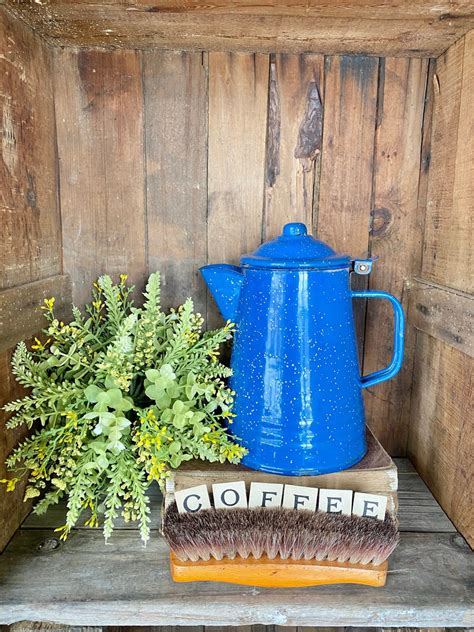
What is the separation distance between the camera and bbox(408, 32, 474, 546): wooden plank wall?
0.72 meters

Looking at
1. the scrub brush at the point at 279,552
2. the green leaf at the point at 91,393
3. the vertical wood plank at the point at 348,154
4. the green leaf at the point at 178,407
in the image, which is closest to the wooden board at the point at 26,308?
the green leaf at the point at 91,393

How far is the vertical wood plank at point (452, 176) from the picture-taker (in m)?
0.72

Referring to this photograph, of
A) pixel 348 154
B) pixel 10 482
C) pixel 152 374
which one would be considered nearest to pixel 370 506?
pixel 152 374

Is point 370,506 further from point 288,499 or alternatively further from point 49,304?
point 49,304

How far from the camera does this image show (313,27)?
27.7 inches

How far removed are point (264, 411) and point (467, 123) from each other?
55cm

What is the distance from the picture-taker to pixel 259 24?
698mm

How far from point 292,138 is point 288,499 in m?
0.62

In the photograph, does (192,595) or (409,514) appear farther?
(409,514)

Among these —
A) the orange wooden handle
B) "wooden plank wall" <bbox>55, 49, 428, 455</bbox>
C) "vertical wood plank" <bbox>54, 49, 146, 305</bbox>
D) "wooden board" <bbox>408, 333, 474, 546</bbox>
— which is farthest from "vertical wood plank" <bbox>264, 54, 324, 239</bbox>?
the orange wooden handle

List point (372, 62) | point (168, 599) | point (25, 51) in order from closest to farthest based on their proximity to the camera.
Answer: point (168, 599)
point (25, 51)
point (372, 62)

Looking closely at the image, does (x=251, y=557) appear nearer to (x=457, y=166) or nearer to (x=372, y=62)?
(x=457, y=166)

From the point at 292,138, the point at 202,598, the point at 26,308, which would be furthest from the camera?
the point at 292,138

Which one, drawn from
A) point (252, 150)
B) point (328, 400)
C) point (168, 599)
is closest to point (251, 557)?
point (168, 599)
